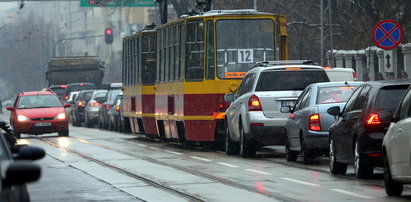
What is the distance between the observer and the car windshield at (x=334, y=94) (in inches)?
786

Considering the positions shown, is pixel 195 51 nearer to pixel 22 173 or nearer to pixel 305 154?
pixel 305 154

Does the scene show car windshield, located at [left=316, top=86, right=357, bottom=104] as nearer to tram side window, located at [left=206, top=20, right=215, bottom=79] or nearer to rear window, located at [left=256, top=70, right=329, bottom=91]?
rear window, located at [left=256, top=70, right=329, bottom=91]

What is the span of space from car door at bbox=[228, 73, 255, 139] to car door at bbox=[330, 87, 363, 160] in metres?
4.89

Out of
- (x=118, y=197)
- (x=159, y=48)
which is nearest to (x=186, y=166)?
(x=118, y=197)

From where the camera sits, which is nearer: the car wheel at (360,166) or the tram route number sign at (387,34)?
the car wheel at (360,166)

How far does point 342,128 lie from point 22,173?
37.3ft

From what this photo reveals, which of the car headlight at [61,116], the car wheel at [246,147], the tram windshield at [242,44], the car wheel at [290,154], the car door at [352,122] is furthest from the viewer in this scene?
the car headlight at [61,116]

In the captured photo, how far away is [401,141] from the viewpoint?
13094mm

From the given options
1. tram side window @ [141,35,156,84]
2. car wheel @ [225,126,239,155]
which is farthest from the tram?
tram side window @ [141,35,156,84]

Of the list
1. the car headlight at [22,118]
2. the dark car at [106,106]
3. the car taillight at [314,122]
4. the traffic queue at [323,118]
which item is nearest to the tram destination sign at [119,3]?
the dark car at [106,106]

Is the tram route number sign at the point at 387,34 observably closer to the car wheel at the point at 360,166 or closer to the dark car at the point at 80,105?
the car wheel at the point at 360,166

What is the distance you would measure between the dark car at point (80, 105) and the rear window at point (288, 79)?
30417 millimetres

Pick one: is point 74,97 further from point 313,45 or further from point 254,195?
point 254,195

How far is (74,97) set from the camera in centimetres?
5603
